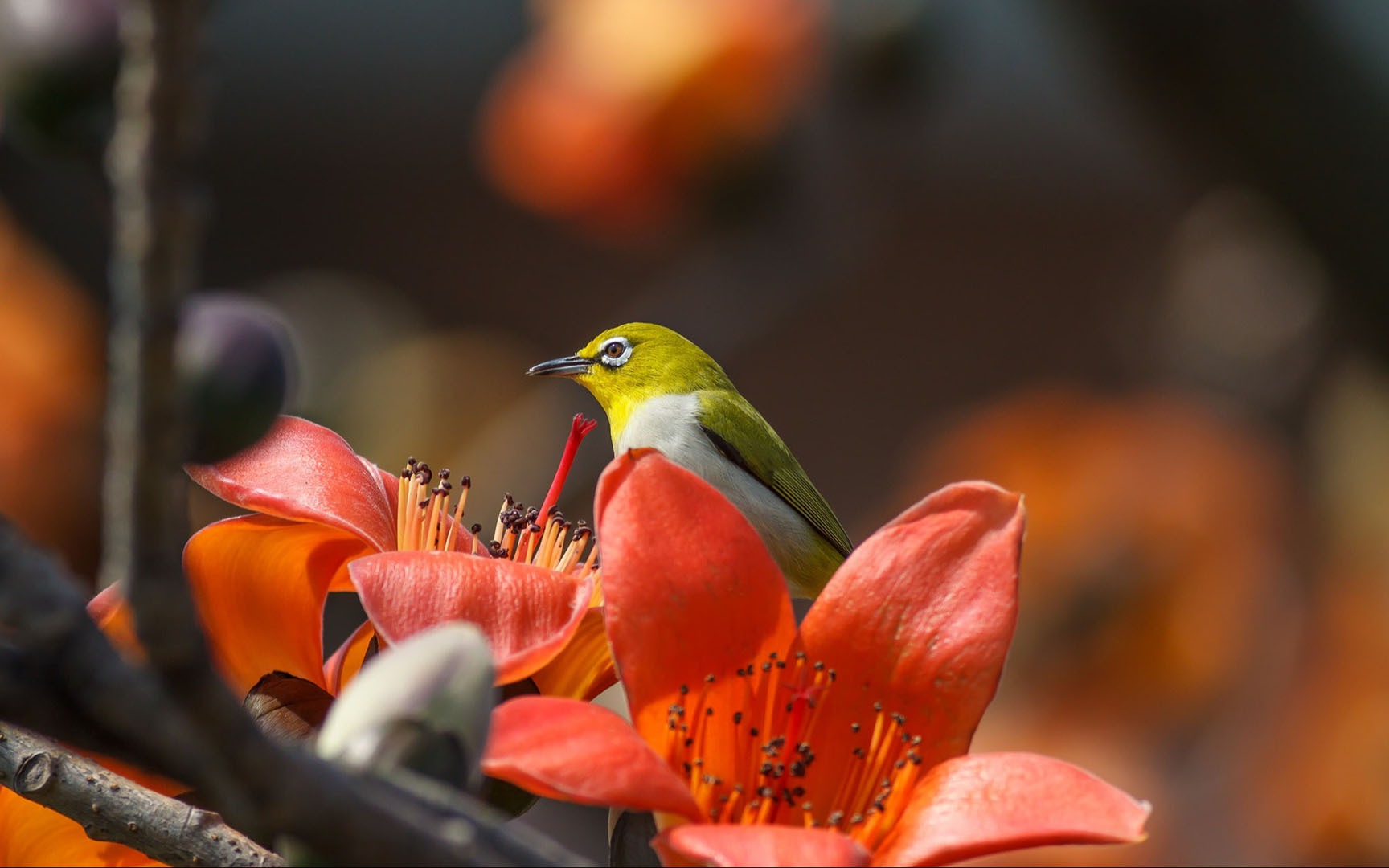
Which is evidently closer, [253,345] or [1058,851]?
[253,345]

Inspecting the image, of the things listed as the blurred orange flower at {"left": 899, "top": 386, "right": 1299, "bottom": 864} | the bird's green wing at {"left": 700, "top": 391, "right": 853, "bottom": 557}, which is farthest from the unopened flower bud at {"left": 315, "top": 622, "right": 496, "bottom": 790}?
the blurred orange flower at {"left": 899, "top": 386, "right": 1299, "bottom": 864}

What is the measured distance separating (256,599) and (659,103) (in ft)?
3.58

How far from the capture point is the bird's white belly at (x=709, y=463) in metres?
0.90

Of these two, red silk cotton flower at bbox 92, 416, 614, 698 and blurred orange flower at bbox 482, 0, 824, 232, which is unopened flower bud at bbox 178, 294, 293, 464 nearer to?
red silk cotton flower at bbox 92, 416, 614, 698

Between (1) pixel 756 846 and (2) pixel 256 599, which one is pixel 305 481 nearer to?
(2) pixel 256 599

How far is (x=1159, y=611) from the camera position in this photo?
1456 millimetres

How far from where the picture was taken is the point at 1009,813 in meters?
0.32

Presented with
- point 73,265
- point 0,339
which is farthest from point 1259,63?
point 73,265

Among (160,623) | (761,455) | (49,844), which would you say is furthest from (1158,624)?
(160,623)

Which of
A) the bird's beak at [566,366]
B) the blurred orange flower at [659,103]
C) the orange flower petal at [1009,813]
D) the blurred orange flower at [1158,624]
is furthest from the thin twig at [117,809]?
the blurred orange flower at [659,103]

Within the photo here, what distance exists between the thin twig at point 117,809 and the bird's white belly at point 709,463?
55 cm

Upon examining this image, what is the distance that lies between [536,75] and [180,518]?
152 cm

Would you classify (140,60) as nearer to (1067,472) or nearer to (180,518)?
(180,518)

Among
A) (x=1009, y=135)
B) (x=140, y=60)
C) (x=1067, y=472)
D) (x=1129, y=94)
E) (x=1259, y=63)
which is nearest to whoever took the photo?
(x=140, y=60)
